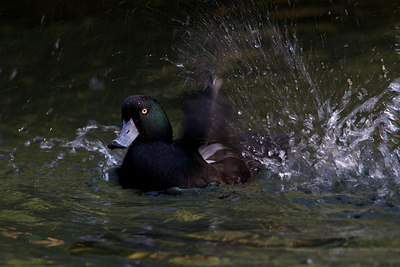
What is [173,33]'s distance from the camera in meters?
7.21

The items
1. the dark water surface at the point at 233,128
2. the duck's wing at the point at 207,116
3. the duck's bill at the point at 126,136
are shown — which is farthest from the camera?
the duck's wing at the point at 207,116

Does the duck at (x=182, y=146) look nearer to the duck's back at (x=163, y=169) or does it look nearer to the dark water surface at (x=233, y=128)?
the duck's back at (x=163, y=169)

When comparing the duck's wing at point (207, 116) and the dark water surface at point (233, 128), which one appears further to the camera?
the duck's wing at point (207, 116)

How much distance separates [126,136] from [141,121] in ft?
0.50

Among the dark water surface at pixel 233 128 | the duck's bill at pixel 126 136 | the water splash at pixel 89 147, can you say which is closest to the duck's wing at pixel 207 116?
the dark water surface at pixel 233 128

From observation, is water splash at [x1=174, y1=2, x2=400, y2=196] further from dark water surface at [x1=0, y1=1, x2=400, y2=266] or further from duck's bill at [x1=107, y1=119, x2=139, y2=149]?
duck's bill at [x1=107, y1=119, x2=139, y2=149]

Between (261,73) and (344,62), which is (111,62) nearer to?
(261,73)

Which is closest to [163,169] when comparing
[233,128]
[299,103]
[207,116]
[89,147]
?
[207,116]

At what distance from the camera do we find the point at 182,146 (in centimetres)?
438

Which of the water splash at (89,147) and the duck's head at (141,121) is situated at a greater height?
the duck's head at (141,121)

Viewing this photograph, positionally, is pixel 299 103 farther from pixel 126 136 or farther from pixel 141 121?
pixel 126 136

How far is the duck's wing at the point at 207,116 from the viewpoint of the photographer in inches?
179

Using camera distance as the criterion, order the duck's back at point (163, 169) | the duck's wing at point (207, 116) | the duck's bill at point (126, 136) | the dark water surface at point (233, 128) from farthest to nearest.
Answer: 1. the duck's wing at point (207, 116)
2. the duck's bill at point (126, 136)
3. the duck's back at point (163, 169)
4. the dark water surface at point (233, 128)

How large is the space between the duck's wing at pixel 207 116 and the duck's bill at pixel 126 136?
1.21ft
